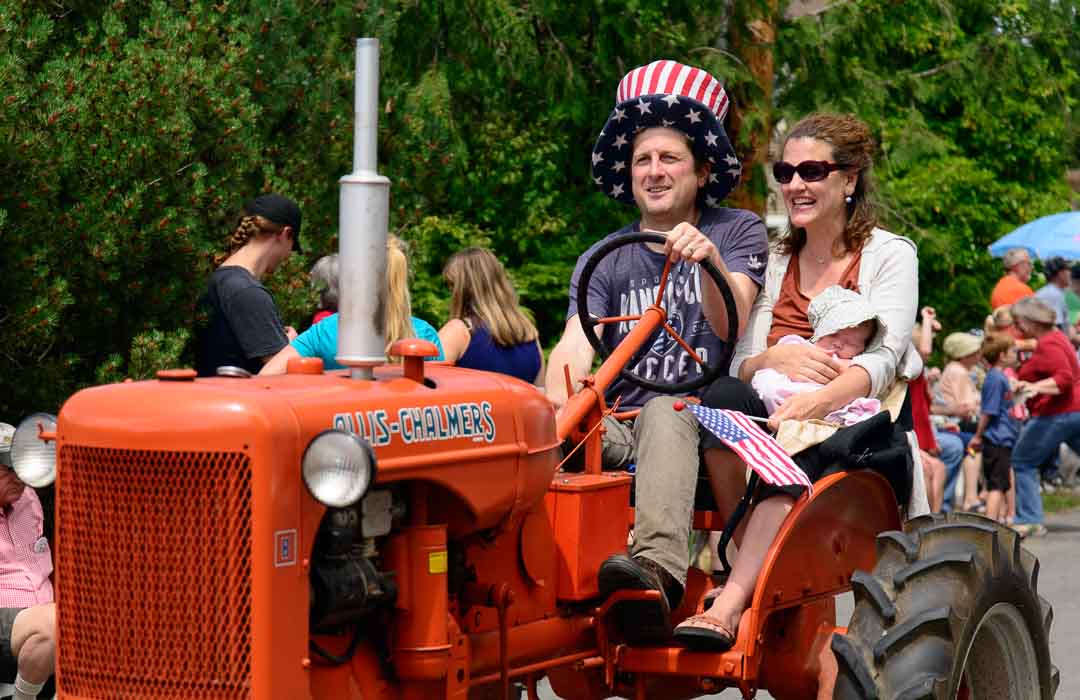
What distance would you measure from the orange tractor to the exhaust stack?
0.02 m

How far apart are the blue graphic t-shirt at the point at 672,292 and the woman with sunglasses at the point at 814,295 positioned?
17cm

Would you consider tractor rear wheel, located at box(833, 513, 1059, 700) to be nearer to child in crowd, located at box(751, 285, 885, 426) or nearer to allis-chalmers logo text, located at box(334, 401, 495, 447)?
child in crowd, located at box(751, 285, 885, 426)

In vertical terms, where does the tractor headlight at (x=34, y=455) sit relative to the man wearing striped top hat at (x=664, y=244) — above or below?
below

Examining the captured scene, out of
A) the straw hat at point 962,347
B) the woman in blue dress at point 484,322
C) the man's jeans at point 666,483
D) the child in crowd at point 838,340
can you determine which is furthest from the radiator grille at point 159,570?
the straw hat at point 962,347

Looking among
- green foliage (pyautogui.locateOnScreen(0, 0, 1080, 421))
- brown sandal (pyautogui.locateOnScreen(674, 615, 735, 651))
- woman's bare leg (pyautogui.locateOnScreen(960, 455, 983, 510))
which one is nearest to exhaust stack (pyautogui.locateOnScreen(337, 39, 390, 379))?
brown sandal (pyautogui.locateOnScreen(674, 615, 735, 651))

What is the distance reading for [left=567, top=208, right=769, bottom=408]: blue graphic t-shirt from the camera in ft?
18.6

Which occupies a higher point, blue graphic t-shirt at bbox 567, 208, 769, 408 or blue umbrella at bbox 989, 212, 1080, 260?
blue umbrella at bbox 989, 212, 1080, 260

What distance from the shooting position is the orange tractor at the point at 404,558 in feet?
13.0

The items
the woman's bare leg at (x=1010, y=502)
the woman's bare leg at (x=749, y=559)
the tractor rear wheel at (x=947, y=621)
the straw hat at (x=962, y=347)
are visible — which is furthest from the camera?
the straw hat at (x=962, y=347)

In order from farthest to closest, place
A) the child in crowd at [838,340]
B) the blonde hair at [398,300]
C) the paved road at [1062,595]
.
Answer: the paved road at [1062,595] < the blonde hair at [398,300] < the child in crowd at [838,340]

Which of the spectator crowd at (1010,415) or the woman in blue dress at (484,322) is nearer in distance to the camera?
the woman in blue dress at (484,322)

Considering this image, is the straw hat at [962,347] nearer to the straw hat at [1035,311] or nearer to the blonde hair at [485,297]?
the straw hat at [1035,311]

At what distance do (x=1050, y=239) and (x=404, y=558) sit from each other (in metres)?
16.8

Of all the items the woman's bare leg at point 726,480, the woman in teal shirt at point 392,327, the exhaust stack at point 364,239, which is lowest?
the woman's bare leg at point 726,480
